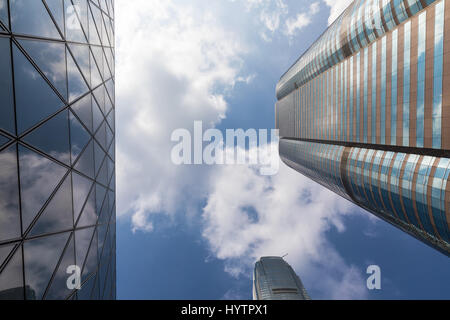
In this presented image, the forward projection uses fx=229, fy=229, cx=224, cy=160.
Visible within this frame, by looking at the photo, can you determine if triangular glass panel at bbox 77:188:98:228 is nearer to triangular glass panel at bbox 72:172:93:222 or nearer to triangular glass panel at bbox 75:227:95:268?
triangular glass panel at bbox 75:227:95:268

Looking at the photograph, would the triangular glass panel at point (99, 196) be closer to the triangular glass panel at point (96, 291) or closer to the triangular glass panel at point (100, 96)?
the triangular glass panel at point (96, 291)

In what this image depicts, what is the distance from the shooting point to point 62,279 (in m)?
11.1

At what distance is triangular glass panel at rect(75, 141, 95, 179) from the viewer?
13383 mm

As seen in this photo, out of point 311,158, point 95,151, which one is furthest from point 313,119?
point 95,151

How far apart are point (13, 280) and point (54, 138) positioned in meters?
5.72

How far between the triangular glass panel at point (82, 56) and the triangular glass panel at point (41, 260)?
9774mm

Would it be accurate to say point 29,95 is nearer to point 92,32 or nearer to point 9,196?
point 9,196

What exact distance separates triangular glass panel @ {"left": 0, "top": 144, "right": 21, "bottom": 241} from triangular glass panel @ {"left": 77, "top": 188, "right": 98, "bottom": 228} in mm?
5594

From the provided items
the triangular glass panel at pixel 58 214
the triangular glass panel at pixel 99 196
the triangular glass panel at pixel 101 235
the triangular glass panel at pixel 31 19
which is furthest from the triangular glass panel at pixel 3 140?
the triangular glass panel at pixel 101 235

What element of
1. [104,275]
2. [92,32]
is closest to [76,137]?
[92,32]

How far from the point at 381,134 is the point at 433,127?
1419 cm

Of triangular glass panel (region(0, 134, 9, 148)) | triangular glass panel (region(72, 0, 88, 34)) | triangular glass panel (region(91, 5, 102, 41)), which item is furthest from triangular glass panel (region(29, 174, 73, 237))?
triangular glass panel (region(91, 5, 102, 41))

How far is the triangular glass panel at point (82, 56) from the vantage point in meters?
13.0
